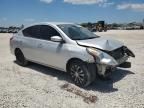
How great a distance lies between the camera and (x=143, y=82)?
7094 millimetres

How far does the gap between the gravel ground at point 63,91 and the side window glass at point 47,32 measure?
1278mm

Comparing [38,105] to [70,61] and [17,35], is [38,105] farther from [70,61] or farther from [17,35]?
[17,35]

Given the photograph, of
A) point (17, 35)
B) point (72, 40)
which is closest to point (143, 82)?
point (72, 40)

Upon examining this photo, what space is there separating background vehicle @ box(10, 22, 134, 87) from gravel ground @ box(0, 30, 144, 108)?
0.43 meters

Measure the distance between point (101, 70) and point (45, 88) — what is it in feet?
5.30

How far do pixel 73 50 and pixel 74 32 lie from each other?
1.12 m

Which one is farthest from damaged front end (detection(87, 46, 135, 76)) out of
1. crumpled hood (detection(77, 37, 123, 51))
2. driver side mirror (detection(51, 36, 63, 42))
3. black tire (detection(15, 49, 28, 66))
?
black tire (detection(15, 49, 28, 66))

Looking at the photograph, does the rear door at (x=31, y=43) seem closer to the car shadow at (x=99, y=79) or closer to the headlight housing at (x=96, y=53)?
the car shadow at (x=99, y=79)

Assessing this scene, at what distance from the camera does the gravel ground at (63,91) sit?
5691 millimetres

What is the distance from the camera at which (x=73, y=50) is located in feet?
22.5

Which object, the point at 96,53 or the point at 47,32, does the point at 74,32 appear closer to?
the point at 47,32

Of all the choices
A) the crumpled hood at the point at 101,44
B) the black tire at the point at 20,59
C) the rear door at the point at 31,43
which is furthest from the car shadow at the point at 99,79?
the crumpled hood at the point at 101,44

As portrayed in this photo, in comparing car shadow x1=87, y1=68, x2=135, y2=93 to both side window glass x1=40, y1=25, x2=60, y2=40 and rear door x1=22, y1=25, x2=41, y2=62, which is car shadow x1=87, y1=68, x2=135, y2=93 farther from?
rear door x1=22, y1=25, x2=41, y2=62

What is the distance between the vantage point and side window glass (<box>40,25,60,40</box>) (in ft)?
25.5
